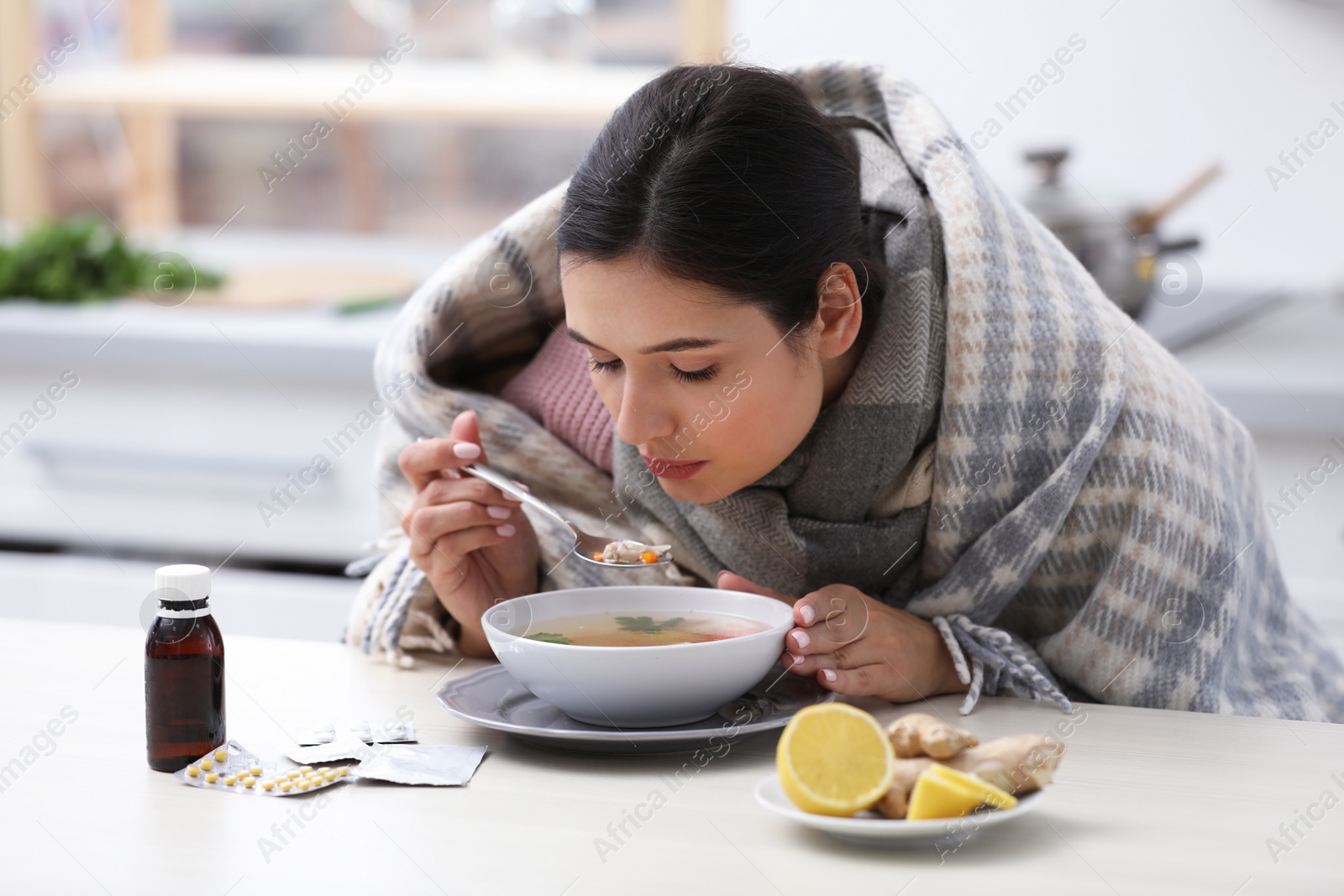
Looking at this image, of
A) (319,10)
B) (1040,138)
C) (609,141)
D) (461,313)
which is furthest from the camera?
(319,10)

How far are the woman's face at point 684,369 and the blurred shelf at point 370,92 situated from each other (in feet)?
4.88

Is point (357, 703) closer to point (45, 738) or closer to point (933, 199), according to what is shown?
point (45, 738)

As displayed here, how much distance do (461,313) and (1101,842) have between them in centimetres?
75

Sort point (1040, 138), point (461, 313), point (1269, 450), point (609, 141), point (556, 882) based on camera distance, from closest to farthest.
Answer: point (556, 882) < point (609, 141) < point (461, 313) < point (1269, 450) < point (1040, 138)

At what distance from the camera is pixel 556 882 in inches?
29.4

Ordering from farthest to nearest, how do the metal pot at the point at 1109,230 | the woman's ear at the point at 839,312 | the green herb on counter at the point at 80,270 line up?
the green herb on counter at the point at 80,270 → the metal pot at the point at 1109,230 → the woman's ear at the point at 839,312

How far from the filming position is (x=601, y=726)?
96 cm

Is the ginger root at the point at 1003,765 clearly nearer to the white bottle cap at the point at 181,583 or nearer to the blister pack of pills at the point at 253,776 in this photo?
the blister pack of pills at the point at 253,776

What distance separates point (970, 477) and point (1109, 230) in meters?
0.98

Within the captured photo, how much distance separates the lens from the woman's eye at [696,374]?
3.45 ft

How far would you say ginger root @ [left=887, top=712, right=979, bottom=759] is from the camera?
826mm

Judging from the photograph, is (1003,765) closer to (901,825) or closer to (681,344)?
(901,825)

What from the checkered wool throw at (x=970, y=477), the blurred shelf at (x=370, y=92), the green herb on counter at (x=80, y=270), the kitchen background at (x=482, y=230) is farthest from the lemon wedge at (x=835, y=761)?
the green herb on counter at (x=80, y=270)

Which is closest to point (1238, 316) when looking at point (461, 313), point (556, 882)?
point (461, 313)
